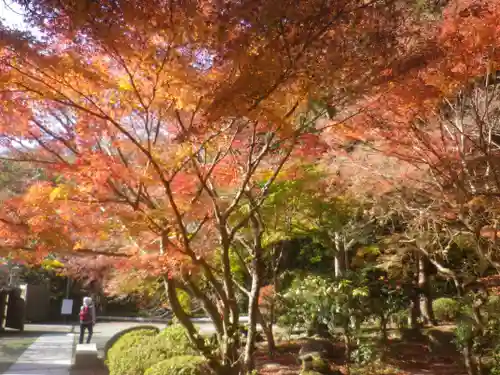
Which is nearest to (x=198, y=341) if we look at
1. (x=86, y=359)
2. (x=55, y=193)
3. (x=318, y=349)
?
(x=55, y=193)

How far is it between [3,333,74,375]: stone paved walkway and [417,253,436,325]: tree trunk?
24.2 feet

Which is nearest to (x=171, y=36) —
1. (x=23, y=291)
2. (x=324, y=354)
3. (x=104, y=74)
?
(x=104, y=74)

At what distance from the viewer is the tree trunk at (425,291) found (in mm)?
10906

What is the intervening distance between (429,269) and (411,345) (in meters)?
2.18

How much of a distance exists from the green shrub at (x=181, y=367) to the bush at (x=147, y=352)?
1.03m

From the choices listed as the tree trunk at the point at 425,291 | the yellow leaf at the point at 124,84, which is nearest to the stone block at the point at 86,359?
the yellow leaf at the point at 124,84

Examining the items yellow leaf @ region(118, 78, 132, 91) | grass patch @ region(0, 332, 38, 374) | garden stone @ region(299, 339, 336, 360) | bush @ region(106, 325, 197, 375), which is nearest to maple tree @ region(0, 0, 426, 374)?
yellow leaf @ region(118, 78, 132, 91)

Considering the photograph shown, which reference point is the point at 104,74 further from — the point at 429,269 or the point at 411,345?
the point at 429,269

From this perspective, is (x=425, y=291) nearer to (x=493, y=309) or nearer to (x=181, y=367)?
(x=493, y=309)

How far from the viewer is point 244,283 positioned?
10938 millimetres

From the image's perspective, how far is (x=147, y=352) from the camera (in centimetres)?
705

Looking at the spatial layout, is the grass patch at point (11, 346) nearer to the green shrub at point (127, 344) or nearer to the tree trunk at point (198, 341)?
the green shrub at point (127, 344)

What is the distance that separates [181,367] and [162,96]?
348 centimetres

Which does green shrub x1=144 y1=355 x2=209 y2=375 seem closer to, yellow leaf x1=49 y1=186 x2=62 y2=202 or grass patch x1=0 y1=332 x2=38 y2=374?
yellow leaf x1=49 y1=186 x2=62 y2=202
